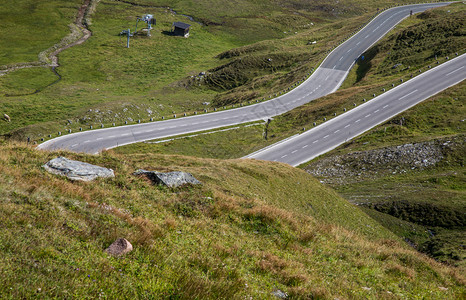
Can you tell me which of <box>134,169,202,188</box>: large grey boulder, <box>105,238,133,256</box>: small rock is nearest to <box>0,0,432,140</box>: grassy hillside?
<box>134,169,202,188</box>: large grey boulder

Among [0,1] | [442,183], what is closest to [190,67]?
[442,183]

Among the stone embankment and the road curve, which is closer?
the stone embankment

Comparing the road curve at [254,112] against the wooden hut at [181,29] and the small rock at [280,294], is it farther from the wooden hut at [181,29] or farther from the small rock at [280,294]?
the wooden hut at [181,29]

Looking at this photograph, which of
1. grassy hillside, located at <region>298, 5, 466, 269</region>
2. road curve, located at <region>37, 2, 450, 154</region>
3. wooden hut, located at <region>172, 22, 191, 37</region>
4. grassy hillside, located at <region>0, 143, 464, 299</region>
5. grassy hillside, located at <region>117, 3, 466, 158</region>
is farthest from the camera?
wooden hut, located at <region>172, 22, 191, 37</region>

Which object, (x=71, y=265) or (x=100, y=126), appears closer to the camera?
(x=71, y=265)

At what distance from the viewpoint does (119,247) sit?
31.6ft

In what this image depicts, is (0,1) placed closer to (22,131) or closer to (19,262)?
(22,131)

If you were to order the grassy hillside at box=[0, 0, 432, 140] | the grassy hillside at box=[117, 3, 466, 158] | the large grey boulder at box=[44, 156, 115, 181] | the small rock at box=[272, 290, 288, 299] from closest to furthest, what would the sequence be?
the small rock at box=[272, 290, 288, 299], the large grey boulder at box=[44, 156, 115, 181], the grassy hillside at box=[117, 3, 466, 158], the grassy hillside at box=[0, 0, 432, 140]

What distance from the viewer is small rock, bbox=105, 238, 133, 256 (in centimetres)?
944

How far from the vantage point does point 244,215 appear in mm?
16797

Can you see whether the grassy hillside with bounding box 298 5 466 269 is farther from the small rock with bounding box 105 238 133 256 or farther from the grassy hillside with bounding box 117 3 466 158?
the small rock with bounding box 105 238 133 256

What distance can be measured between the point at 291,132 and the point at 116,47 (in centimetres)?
8879

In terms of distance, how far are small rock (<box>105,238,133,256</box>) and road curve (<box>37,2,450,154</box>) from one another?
20.2 metres

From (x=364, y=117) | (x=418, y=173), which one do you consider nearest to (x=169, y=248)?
(x=418, y=173)
